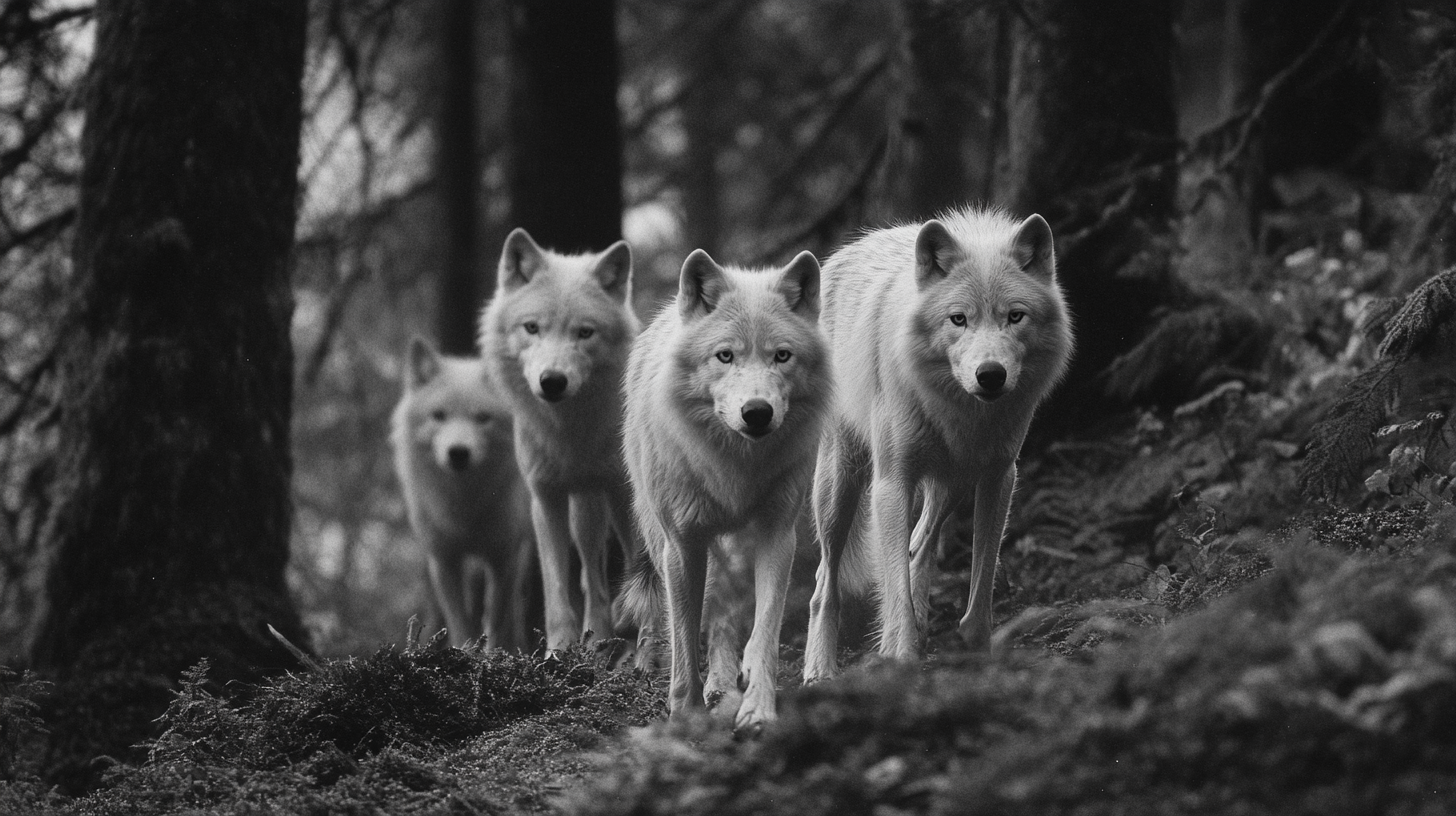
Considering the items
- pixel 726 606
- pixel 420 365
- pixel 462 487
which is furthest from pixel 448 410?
pixel 726 606

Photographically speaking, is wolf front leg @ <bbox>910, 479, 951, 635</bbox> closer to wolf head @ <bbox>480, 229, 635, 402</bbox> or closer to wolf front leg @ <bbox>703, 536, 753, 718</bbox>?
wolf front leg @ <bbox>703, 536, 753, 718</bbox>

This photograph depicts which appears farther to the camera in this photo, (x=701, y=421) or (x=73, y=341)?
(x=73, y=341)

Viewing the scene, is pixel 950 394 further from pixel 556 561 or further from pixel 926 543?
pixel 556 561

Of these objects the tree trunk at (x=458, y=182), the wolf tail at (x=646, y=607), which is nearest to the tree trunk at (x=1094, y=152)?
the wolf tail at (x=646, y=607)

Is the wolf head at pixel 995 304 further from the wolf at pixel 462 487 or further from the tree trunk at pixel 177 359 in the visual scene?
the wolf at pixel 462 487

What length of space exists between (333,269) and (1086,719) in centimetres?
897

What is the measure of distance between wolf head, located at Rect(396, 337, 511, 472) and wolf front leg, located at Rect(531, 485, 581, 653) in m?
2.28

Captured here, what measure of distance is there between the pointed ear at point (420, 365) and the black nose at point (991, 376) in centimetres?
640

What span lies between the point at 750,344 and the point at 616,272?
2960mm

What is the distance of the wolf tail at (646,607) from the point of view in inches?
277

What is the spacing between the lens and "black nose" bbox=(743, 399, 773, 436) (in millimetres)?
5203

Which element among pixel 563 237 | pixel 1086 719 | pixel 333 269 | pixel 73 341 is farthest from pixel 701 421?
pixel 333 269

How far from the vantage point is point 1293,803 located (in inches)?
113

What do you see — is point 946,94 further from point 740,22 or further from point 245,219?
point 245,219
